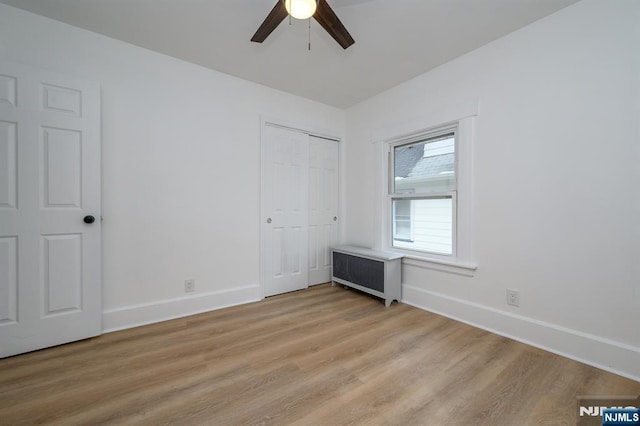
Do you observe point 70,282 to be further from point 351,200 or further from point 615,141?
point 615,141

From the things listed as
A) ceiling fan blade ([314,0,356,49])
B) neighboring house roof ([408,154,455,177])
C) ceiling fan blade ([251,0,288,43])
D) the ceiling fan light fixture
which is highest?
ceiling fan blade ([251,0,288,43])

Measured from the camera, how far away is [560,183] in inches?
75.2

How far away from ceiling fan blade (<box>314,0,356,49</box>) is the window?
1.45 m

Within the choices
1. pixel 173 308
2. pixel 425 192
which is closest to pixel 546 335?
pixel 425 192

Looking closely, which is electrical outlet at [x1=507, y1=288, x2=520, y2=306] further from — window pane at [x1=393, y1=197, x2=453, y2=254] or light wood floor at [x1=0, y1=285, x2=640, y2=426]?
window pane at [x1=393, y1=197, x2=453, y2=254]

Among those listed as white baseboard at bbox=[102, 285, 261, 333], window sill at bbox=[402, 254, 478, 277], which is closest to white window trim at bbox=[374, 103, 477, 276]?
window sill at bbox=[402, 254, 478, 277]

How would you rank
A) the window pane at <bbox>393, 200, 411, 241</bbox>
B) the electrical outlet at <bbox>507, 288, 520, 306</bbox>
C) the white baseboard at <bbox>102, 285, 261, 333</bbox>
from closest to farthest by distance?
the electrical outlet at <bbox>507, 288, 520, 306</bbox> → the white baseboard at <bbox>102, 285, 261, 333</bbox> → the window pane at <bbox>393, 200, 411, 241</bbox>

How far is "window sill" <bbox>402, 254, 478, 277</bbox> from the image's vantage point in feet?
7.91

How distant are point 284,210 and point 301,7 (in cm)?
215

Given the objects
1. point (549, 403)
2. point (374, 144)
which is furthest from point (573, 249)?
point (374, 144)

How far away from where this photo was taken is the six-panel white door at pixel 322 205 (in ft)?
11.6

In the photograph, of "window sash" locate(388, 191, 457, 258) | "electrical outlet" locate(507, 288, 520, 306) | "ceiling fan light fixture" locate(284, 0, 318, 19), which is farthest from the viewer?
"window sash" locate(388, 191, 457, 258)

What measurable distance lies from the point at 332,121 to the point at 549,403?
11.6 feet

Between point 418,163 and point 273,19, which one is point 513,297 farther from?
point 273,19
